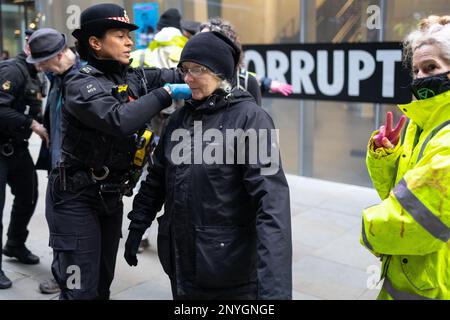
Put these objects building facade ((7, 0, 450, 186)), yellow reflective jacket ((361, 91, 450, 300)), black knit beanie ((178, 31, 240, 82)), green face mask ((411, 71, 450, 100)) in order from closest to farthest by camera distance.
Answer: yellow reflective jacket ((361, 91, 450, 300)) → green face mask ((411, 71, 450, 100)) → black knit beanie ((178, 31, 240, 82)) → building facade ((7, 0, 450, 186))

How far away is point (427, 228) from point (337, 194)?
5202 millimetres

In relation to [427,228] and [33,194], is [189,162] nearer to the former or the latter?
[427,228]

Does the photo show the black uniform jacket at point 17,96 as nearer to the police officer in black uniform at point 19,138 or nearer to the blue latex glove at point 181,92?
the police officer in black uniform at point 19,138

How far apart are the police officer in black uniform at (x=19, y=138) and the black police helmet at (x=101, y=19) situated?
1.53m

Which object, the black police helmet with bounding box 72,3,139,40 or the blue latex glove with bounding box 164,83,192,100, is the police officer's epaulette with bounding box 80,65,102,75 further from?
the blue latex glove with bounding box 164,83,192,100

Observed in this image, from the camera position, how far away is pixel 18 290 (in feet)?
13.6

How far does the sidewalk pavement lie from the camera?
13.4 ft

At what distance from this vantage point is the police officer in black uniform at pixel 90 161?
2777 mm

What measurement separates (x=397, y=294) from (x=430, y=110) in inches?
28.2

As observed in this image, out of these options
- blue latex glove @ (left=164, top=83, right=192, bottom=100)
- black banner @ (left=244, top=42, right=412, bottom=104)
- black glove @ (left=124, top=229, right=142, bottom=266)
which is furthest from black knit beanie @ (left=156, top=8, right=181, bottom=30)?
black glove @ (left=124, top=229, right=142, bottom=266)

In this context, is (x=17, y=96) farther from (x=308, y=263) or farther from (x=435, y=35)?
(x=435, y=35)

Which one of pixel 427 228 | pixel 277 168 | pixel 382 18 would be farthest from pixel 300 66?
pixel 427 228

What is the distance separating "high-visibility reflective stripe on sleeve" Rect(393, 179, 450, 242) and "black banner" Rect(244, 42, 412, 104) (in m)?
4.37

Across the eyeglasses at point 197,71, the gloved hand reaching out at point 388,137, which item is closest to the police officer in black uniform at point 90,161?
the eyeglasses at point 197,71
